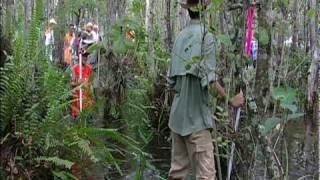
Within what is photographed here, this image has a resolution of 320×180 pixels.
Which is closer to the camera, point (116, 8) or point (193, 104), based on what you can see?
point (193, 104)

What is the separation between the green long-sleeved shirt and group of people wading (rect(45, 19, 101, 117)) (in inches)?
49.2

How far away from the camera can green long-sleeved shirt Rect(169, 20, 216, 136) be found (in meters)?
5.15

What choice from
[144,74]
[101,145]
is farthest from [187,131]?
[144,74]

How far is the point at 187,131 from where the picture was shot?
5.22m

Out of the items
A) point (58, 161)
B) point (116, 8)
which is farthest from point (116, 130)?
point (116, 8)

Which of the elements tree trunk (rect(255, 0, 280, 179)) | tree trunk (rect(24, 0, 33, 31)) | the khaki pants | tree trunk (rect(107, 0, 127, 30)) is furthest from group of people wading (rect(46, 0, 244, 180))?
tree trunk (rect(107, 0, 127, 30))

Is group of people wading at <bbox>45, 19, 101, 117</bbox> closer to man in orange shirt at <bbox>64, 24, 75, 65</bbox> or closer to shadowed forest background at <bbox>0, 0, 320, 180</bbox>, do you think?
man in orange shirt at <bbox>64, 24, 75, 65</bbox>

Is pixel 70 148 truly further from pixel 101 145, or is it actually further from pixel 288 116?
pixel 288 116

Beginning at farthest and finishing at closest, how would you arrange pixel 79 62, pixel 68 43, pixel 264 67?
1. pixel 68 43
2. pixel 79 62
3. pixel 264 67

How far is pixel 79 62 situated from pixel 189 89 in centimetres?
486

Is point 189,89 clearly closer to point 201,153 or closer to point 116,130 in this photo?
point 201,153

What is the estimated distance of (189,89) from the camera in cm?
521

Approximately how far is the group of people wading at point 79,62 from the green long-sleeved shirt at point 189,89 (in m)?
1.25

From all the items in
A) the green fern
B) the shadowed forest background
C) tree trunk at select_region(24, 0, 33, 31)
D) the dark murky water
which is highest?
tree trunk at select_region(24, 0, 33, 31)
